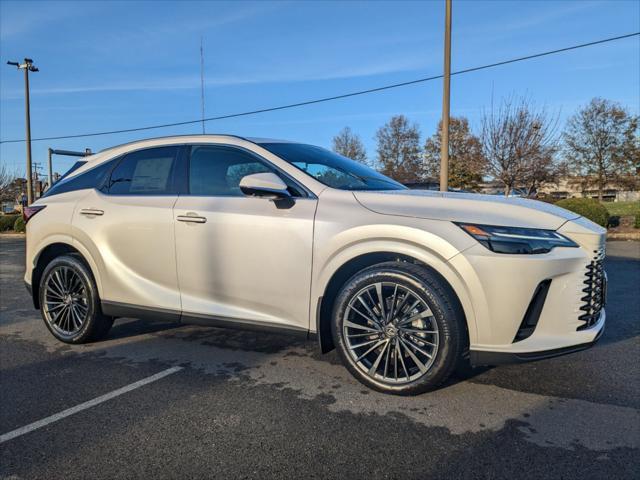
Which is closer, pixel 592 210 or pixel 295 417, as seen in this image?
pixel 295 417

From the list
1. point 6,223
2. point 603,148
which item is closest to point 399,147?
point 603,148

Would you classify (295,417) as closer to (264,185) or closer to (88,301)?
(264,185)

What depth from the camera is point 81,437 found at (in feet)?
8.42

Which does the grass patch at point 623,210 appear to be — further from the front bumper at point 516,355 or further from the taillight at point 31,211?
the taillight at point 31,211

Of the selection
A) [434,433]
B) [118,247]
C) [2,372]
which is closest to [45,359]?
[2,372]

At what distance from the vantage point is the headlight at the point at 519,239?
276 cm

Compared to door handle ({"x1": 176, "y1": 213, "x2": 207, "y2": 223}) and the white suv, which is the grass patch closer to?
the white suv

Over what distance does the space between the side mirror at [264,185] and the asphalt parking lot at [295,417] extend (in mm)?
1317

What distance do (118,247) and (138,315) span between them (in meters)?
0.60

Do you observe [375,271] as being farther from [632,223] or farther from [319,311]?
[632,223]

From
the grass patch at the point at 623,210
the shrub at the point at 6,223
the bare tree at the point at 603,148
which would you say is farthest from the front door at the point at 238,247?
the bare tree at the point at 603,148

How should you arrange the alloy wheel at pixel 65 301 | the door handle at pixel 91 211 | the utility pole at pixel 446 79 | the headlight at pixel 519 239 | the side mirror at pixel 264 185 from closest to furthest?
1. the headlight at pixel 519 239
2. the side mirror at pixel 264 185
3. the door handle at pixel 91 211
4. the alloy wheel at pixel 65 301
5. the utility pole at pixel 446 79

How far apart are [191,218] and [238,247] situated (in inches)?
19.8

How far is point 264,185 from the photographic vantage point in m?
3.25
